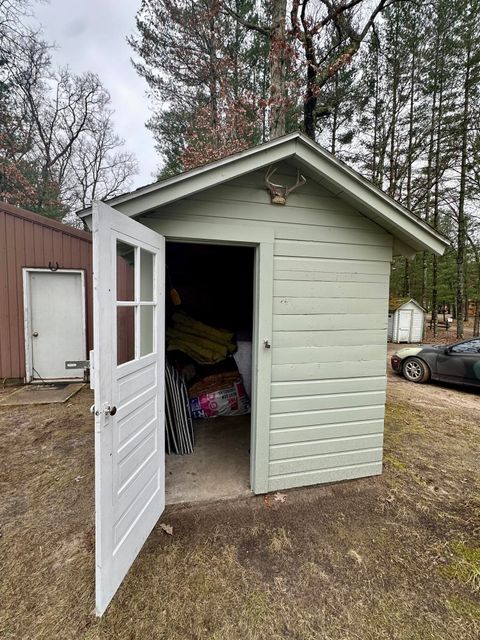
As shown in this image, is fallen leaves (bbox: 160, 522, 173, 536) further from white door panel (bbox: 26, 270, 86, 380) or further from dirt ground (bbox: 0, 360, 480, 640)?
white door panel (bbox: 26, 270, 86, 380)

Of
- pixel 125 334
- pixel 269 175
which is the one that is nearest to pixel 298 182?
pixel 269 175

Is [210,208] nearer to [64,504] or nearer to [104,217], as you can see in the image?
[104,217]

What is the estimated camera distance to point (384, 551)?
2037 millimetres

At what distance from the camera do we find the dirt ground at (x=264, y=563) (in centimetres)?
154

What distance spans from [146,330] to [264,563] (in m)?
1.78

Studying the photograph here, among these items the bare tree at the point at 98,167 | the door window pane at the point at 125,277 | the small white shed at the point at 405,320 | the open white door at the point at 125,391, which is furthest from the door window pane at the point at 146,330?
the bare tree at the point at 98,167

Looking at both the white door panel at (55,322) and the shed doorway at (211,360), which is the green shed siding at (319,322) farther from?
the white door panel at (55,322)

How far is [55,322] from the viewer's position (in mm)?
5602

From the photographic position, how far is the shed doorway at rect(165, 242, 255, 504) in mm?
2832

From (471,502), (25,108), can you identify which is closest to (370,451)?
(471,502)

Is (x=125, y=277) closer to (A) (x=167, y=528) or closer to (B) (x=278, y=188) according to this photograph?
(B) (x=278, y=188)

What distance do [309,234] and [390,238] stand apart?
84 cm

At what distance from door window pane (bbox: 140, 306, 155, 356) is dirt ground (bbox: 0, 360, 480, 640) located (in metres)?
1.38

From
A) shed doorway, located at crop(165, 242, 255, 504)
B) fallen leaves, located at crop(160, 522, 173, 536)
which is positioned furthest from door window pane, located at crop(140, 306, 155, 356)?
fallen leaves, located at crop(160, 522, 173, 536)
